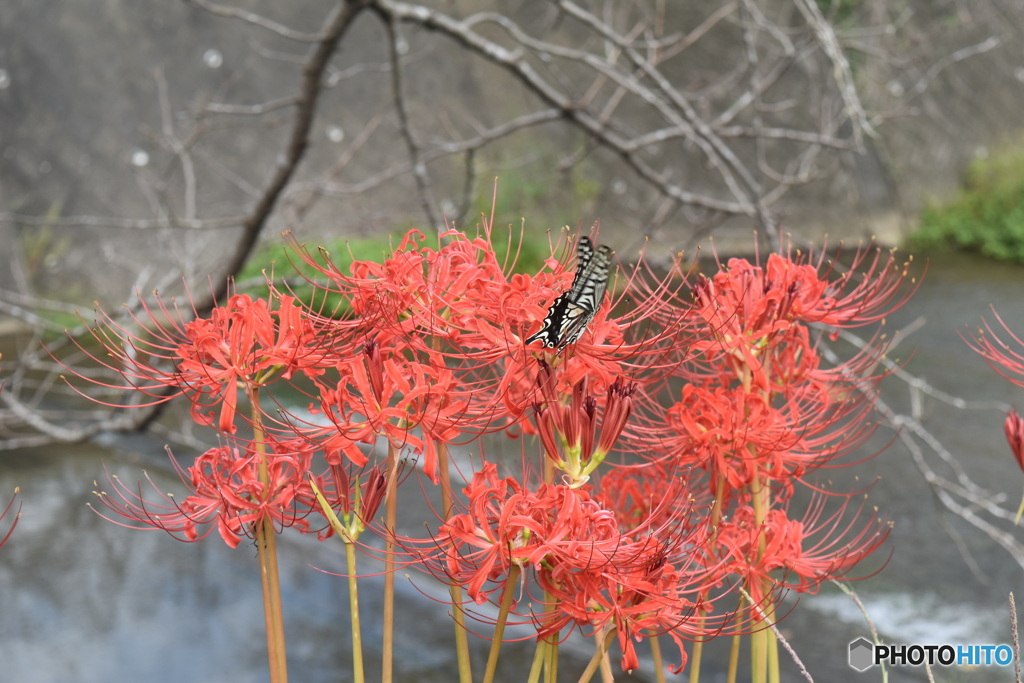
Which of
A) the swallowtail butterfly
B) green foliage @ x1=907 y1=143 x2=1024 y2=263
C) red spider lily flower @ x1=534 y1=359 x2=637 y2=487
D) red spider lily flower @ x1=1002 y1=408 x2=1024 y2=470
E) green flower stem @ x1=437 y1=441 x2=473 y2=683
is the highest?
green foliage @ x1=907 y1=143 x2=1024 y2=263

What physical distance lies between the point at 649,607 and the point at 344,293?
36 centimetres

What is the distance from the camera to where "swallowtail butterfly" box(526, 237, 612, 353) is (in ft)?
2.18

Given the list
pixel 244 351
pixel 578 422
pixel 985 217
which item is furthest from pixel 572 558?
pixel 985 217

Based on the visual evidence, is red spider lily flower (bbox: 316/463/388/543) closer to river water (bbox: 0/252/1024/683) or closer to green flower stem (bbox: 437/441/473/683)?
green flower stem (bbox: 437/441/473/683)

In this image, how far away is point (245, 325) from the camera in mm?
737

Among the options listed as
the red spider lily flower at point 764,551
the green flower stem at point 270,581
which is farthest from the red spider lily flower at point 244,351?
the red spider lily flower at point 764,551

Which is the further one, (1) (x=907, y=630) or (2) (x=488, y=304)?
(1) (x=907, y=630)

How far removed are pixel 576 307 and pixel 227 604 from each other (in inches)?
59.4

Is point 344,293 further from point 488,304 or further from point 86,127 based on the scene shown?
point 86,127

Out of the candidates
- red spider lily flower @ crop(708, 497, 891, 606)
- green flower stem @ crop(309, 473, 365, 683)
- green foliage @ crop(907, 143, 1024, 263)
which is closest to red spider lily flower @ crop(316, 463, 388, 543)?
green flower stem @ crop(309, 473, 365, 683)

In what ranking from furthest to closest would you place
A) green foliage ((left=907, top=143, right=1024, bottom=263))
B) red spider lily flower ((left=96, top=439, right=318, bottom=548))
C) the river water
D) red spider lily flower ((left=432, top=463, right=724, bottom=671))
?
green foliage ((left=907, top=143, right=1024, bottom=263)) < the river water < red spider lily flower ((left=96, top=439, right=318, bottom=548)) < red spider lily flower ((left=432, top=463, right=724, bottom=671))

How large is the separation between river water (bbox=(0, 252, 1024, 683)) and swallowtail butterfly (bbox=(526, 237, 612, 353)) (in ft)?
2.05

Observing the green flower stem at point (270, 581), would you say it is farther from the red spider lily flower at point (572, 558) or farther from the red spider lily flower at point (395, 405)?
the red spider lily flower at point (572, 558)

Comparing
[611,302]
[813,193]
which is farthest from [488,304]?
[813,193]
